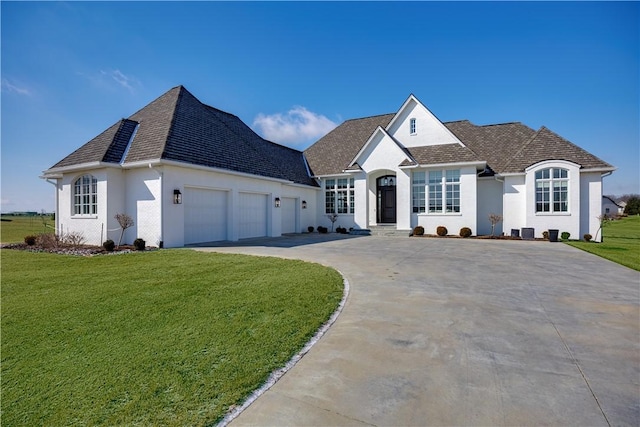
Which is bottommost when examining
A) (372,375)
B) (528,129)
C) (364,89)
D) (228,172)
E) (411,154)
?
(372,375)

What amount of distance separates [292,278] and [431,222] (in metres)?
14.0

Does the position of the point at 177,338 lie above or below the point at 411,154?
below

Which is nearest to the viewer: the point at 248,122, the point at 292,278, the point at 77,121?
the point at 292,278

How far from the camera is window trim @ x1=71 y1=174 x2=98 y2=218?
13609 mm

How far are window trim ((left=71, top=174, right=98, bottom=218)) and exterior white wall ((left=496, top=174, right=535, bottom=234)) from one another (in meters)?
21.4

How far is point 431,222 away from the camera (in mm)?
18672

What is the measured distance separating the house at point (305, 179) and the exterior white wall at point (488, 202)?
6 centimetres

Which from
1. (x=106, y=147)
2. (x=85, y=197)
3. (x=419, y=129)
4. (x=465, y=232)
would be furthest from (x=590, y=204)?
(x=85, y=197)

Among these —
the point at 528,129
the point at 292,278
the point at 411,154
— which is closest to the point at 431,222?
the point at 411,154

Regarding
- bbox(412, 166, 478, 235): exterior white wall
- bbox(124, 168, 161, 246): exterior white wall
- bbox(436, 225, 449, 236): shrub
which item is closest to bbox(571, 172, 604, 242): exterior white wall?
bbox(412, 166, 478, 235): exterior white wall

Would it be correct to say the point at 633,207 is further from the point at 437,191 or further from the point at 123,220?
the point at 123,220

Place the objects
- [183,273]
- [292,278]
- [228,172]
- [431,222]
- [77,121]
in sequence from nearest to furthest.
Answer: [292,278], [183,273], [77,121], [228,172], [431,222]

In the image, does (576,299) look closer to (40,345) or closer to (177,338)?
(177,338)

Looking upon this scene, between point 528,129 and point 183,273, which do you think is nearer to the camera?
point 183,273
